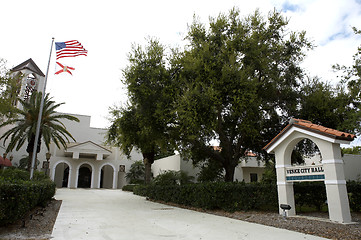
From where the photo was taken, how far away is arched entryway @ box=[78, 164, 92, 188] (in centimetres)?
3997

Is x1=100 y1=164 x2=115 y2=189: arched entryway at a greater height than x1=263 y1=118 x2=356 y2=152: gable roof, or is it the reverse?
x1=263 y1=118 x2=356 y2=152: gable roof

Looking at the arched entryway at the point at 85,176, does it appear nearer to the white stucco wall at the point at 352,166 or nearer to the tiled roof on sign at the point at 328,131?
the white stucco wall at the point at 352,166

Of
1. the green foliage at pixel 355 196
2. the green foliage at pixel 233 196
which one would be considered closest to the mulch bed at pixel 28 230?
the green foliage at pixel 233 196

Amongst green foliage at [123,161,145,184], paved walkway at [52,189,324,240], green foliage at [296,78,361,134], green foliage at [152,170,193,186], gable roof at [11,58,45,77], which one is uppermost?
gable roof at [11,58,45,77]

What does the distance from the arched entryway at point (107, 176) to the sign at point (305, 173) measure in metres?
33.9

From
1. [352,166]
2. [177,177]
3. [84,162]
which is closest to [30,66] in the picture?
[84,162]

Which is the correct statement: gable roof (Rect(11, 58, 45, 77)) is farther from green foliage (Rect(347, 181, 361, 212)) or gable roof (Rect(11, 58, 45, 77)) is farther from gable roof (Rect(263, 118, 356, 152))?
green foliage (Rect(347, 181, 361, 212))

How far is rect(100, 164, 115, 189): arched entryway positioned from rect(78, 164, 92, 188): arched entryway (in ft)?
6.27

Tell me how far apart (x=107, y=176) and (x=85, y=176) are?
11.0ft

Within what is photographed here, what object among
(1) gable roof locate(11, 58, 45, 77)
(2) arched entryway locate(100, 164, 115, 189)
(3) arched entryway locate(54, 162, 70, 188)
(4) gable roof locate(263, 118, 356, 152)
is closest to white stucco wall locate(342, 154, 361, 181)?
(4) gable roof locate(263, 118, 356, 152)

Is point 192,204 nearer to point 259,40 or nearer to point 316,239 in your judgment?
point 316,239

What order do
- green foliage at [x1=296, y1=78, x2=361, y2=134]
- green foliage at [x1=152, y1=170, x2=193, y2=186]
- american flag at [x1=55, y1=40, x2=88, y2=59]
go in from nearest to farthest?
1. green foliage at [x1=296, y1=78, x2=361, y2=134]
2. american flag at [x1=55, y1=40, x2=88, y2=59]
3. green foliage at [x1=152, y1=170, x2=193, y2=186]

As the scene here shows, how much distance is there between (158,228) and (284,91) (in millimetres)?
10031

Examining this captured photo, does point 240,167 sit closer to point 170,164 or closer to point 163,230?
point 170,164
